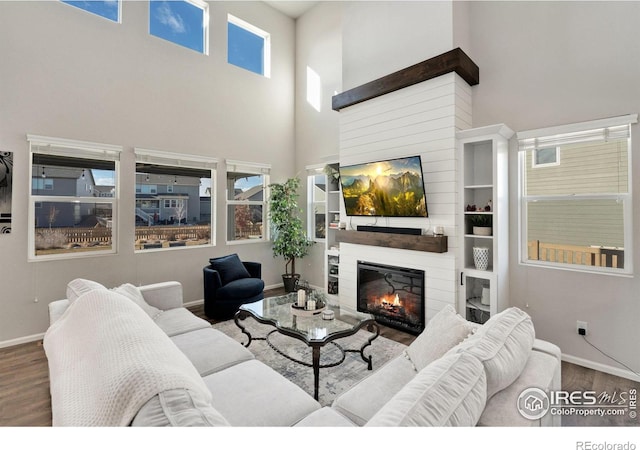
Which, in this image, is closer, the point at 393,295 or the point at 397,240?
the point at 397,240

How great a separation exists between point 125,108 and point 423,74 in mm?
3821

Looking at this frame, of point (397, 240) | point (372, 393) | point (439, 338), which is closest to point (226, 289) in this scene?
point (397, 240)

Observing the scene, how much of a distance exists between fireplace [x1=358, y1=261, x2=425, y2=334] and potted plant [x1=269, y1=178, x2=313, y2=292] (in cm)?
150

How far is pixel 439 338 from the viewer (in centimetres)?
178

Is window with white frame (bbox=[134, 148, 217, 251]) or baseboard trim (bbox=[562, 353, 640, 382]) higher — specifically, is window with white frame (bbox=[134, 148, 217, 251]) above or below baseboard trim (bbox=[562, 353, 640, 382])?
above

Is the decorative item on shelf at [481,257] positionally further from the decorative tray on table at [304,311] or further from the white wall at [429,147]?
the decorative tray on table at [304,311]

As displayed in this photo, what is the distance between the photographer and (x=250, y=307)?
3049mm

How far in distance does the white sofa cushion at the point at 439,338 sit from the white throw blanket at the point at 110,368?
4.05ft

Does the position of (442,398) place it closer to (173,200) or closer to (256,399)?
(256,399)

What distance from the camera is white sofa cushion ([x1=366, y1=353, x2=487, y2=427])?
920mm

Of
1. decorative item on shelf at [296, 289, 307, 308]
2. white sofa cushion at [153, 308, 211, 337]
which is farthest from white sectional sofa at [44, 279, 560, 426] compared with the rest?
decorative item on shelf at [296, 289, 307, 308]

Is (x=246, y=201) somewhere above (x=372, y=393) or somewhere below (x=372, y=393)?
above

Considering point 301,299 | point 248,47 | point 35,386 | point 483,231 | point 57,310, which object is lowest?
point 35,386

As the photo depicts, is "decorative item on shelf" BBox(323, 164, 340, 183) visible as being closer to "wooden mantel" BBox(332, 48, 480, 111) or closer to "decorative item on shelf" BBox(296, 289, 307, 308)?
"wooden mantel" BBox(332, 48, 480, 111)
